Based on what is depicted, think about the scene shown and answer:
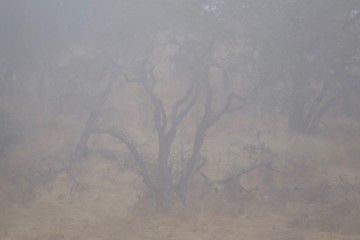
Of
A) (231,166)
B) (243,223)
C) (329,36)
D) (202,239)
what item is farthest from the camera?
(329,36)

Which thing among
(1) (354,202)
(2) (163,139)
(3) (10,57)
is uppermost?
(3) (10,57)

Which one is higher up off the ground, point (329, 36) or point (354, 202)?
point (329, 36)

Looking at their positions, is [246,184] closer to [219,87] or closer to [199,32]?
[199,32]

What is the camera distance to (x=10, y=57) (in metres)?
17.5

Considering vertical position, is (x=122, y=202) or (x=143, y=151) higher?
(x=143, y=151)

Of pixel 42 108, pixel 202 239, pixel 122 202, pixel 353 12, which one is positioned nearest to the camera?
pixel 202 239

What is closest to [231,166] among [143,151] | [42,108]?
[143,151]

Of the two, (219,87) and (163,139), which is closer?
(163,139)

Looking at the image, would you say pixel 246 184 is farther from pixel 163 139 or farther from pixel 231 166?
pixel 163 139

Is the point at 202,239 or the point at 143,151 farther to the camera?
the point at 143,151

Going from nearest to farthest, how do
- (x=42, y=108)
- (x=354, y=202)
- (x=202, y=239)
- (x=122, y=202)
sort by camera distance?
(x=202, y=239), (x=354, y=202), (x=122, y=202), (x=42, y=108)

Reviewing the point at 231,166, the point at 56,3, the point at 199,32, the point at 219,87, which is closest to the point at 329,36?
the point at 231,166

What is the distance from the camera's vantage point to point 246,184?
11.7 metres

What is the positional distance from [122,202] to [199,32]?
131 inches
